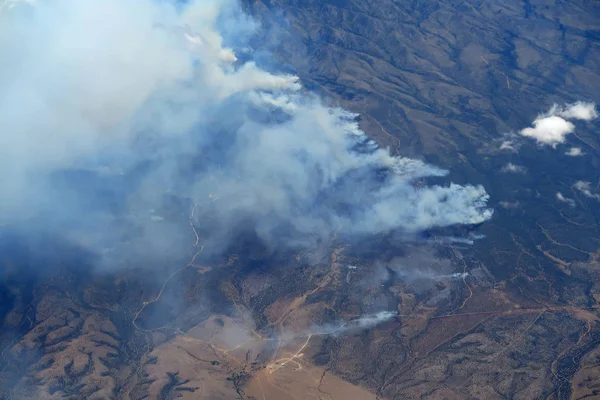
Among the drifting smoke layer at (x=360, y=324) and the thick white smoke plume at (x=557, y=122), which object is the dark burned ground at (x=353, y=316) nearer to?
the drifting smoke layer at (x=360, y=324)

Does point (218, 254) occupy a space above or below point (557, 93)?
below

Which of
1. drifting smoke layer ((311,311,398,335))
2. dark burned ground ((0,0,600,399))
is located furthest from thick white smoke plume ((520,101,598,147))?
drifting smoke layer ((311,311,398,335))

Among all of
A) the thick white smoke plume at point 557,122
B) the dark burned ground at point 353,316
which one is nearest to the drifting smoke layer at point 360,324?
the dark burned ground at point 353,316

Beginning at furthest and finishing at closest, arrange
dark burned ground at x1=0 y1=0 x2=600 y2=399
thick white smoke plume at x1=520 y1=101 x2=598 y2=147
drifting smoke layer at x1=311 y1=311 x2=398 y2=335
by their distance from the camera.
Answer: thick white smoke plume at x1=520 y1=101 x2=598 y2=147 → drifting smoke layer at x1=311 y1=311 x2=398 y2=335 → dark burned ground at x1=0 y1=0 x2=600 y2=399

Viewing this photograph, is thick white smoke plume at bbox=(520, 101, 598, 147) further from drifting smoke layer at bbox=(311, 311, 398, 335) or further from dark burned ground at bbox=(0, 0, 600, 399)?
drifting smoke layer at bbox=(311, 311, 398, 335)

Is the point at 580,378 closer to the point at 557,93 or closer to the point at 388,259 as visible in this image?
the point at 388,259

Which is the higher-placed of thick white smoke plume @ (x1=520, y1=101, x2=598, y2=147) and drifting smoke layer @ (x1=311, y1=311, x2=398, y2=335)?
thick white smoke plume @ (x1=520, y1=101, x2=598, y2=147)

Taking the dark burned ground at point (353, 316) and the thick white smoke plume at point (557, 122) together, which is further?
the thick white smoke plume at point (557, 122)

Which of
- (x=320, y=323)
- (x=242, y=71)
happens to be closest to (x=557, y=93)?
(x=242, y=71)

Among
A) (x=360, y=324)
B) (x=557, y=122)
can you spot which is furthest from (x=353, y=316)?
(x=557, y=122)
